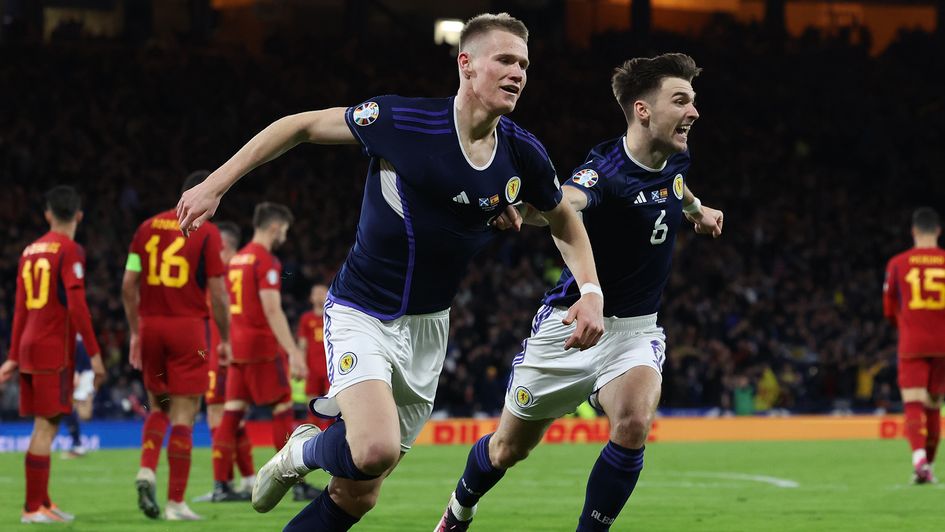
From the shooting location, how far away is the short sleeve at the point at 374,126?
5.46 m

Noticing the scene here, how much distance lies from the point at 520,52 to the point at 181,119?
20.6m

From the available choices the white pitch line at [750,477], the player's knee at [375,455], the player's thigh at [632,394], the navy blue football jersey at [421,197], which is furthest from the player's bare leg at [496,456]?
the white pitch line at [750,477]

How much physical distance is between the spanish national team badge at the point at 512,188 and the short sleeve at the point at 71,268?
4656mm

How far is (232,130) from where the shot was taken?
25.4 metres

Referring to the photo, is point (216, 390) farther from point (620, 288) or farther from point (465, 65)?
point (465, 65)

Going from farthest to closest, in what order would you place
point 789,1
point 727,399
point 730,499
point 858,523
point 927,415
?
point 789,1 < point 727,399 < point 927,415 < point 730,499 < point 858,523

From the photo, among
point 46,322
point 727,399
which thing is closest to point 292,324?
point 727,399

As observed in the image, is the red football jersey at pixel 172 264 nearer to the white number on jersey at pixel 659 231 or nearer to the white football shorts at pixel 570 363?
the white football shorts at pixel 570 363

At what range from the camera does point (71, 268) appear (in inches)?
369

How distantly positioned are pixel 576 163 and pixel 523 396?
2148cm

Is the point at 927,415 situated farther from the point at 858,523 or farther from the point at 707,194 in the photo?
the point at 707,194

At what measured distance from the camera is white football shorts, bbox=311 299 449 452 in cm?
551

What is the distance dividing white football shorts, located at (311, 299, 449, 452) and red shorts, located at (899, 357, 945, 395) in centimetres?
825

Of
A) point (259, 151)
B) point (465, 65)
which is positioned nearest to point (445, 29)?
point (465, 65)
